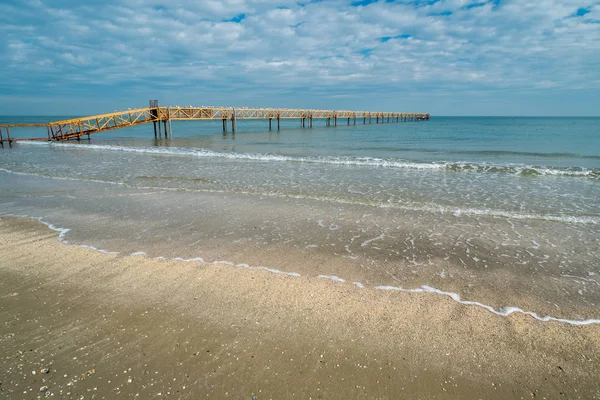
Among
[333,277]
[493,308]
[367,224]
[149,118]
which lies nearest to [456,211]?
[367,224]

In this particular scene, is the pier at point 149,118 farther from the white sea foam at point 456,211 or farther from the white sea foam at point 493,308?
the white sea foam at point 493,308

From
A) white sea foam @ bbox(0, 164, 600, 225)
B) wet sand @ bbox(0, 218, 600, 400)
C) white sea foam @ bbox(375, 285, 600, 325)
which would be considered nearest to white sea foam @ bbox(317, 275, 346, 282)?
Answer: wet sand @ bbox(0, 218, 600, 400)

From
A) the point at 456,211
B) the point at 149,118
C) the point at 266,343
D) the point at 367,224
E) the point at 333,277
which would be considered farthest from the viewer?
the point at 149,118

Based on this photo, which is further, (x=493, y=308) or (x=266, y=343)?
(x=493, y=308)

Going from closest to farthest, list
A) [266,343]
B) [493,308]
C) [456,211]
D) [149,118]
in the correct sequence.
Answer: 1. [266,343]
2. [493,308]
3. [456,211]
4. [149,118]

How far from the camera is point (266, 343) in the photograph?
326cm

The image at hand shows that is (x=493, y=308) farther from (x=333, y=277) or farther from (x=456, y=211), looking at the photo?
(x=456, y=211)

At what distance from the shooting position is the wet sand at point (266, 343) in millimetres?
2744

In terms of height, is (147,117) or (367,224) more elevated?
(147,117)

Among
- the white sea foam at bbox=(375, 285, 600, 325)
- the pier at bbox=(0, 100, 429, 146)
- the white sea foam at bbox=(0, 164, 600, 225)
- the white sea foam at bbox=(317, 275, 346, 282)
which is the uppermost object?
the pier at bbox=(0, 100, 429, 146)

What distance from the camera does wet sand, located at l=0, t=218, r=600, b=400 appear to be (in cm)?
274

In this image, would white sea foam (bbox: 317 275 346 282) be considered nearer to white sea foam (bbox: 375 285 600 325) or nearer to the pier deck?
white sea foam (bbox: 375 285 600 325)

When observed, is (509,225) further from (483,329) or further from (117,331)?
(117,331)

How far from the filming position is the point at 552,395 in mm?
2701
